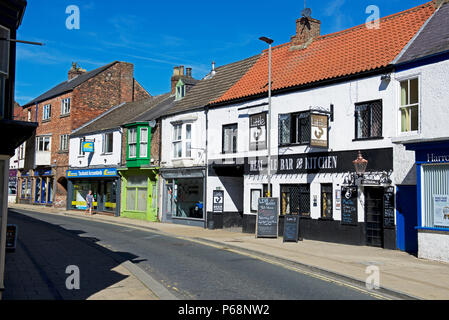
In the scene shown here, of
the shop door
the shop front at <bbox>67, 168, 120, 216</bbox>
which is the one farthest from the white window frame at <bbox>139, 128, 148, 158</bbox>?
the shop door

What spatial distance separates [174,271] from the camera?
11.1 m

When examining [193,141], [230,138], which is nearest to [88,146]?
[193,141]

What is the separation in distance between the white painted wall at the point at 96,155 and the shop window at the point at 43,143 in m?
3.91

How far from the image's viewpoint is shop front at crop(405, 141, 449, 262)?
541 inches

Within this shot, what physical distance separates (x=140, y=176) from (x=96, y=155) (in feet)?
21.1

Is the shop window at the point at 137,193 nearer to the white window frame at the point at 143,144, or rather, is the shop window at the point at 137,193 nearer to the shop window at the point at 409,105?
the white window frame at the point at 143,144

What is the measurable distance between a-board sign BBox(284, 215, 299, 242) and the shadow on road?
6.74 metres

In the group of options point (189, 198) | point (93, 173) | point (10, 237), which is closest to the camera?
point (10, 237)

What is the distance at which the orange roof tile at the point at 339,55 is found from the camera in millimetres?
17844

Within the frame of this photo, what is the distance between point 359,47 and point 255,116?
18.3 feet

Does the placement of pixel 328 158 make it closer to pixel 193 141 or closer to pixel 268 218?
pixel 268 218

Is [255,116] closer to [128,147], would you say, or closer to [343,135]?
[343,135]

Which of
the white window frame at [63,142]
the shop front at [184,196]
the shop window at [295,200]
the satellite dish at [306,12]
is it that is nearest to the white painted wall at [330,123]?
the shop window at [295,200]
